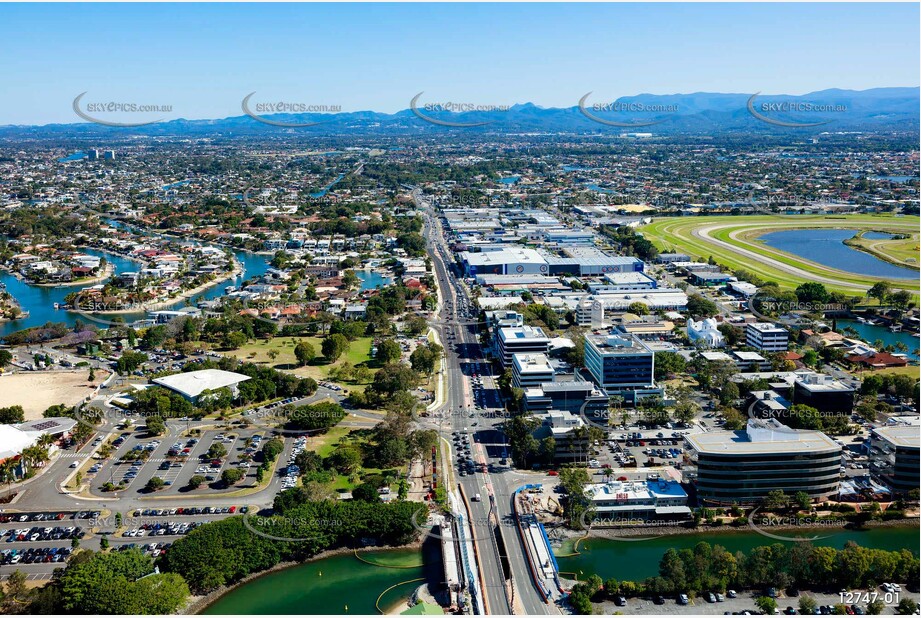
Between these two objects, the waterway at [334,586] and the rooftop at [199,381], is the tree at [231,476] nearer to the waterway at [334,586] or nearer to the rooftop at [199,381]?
the waterway at [334,586]

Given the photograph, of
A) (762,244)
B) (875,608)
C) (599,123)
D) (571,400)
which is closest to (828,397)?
(571,400)

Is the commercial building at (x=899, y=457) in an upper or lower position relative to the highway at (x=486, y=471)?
upper

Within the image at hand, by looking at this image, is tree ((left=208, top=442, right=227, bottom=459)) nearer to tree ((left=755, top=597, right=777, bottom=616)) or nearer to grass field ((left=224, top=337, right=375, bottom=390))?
grass field ((left=224, top=337, right=375, bottom=390))

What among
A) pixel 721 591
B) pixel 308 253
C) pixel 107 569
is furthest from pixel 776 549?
pixel 308 253

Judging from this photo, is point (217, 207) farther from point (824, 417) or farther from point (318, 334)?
point (824, 417)

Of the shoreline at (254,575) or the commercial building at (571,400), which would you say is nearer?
the shoreline at (254,575)

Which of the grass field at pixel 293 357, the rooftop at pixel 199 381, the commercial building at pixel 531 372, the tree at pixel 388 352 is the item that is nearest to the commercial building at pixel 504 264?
the grass field at pixel 293 357
